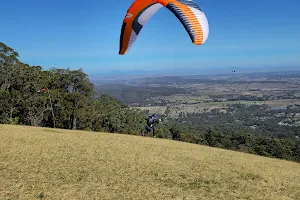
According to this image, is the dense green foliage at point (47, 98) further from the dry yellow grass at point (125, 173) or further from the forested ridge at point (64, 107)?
the dry yellow grass at point (125, 173)

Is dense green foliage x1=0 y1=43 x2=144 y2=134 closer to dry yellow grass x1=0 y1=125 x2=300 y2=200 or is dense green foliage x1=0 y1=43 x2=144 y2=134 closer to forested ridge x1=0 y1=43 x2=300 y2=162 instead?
forested ridge x1=0 y1=43 x2=300 y2=162

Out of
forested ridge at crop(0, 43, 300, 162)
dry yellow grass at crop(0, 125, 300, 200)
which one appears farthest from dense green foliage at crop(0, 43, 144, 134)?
dry yellow grass at crop(0, 125, 300, 200)

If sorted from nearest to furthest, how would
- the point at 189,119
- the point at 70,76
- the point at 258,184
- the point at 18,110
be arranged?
the point at 258,184 → the point at 18,110 → the point at 70,76 → the point at 189,119

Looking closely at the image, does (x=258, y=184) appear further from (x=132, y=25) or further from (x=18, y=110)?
(x=18, y=110)

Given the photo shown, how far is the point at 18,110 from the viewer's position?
42.9 meters

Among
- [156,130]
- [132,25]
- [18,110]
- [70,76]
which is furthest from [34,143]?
[156,130]

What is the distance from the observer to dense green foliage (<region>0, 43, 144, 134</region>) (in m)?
41.1

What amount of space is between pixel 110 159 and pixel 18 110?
2950 centimetres

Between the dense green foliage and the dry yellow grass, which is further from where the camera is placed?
the dense green foliage

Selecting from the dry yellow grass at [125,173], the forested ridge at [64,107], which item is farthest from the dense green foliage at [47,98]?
the dry yellow grass at [125,173]

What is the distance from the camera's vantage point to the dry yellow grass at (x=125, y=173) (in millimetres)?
12703

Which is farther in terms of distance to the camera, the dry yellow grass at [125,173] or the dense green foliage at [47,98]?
the dense green foliage at [47,98]

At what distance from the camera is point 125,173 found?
1559 centimetres

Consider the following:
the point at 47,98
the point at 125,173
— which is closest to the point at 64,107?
the point at 47,98
